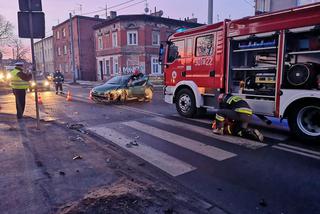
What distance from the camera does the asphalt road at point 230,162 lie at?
3432 millimetres

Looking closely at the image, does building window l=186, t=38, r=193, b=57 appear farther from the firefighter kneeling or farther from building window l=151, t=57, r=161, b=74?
building window l=151, t=57, r=161, b=74

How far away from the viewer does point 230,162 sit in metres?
4.76

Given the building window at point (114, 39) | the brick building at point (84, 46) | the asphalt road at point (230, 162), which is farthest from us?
the brick building at point (84, 46)

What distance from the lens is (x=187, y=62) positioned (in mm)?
8961

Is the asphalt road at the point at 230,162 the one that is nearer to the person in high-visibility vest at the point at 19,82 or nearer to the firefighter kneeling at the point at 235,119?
the firefighter kneeling at the point at 235,119

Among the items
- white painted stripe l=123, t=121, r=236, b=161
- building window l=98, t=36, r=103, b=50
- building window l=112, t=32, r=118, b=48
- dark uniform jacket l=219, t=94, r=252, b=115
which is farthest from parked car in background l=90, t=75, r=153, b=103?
building window l=98, t=36, r=103, b=50

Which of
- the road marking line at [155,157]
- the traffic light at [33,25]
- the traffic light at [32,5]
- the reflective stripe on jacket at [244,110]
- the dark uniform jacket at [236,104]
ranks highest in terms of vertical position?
the traffic light at [32,5]

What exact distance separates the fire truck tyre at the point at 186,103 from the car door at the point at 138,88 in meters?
4.55

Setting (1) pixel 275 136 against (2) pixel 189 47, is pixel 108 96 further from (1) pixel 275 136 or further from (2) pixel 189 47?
(1) pixel 275 136

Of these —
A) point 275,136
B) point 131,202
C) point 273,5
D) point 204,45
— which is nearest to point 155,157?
point 131,202

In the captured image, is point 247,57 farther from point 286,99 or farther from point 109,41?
point 109,41

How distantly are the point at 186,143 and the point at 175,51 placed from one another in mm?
4585

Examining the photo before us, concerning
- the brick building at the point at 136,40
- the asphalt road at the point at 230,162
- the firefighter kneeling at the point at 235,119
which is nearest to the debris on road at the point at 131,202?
the asphalt road at the point at 230,162

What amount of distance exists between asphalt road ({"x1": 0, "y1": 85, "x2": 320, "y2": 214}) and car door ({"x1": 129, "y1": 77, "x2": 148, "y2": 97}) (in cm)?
537
